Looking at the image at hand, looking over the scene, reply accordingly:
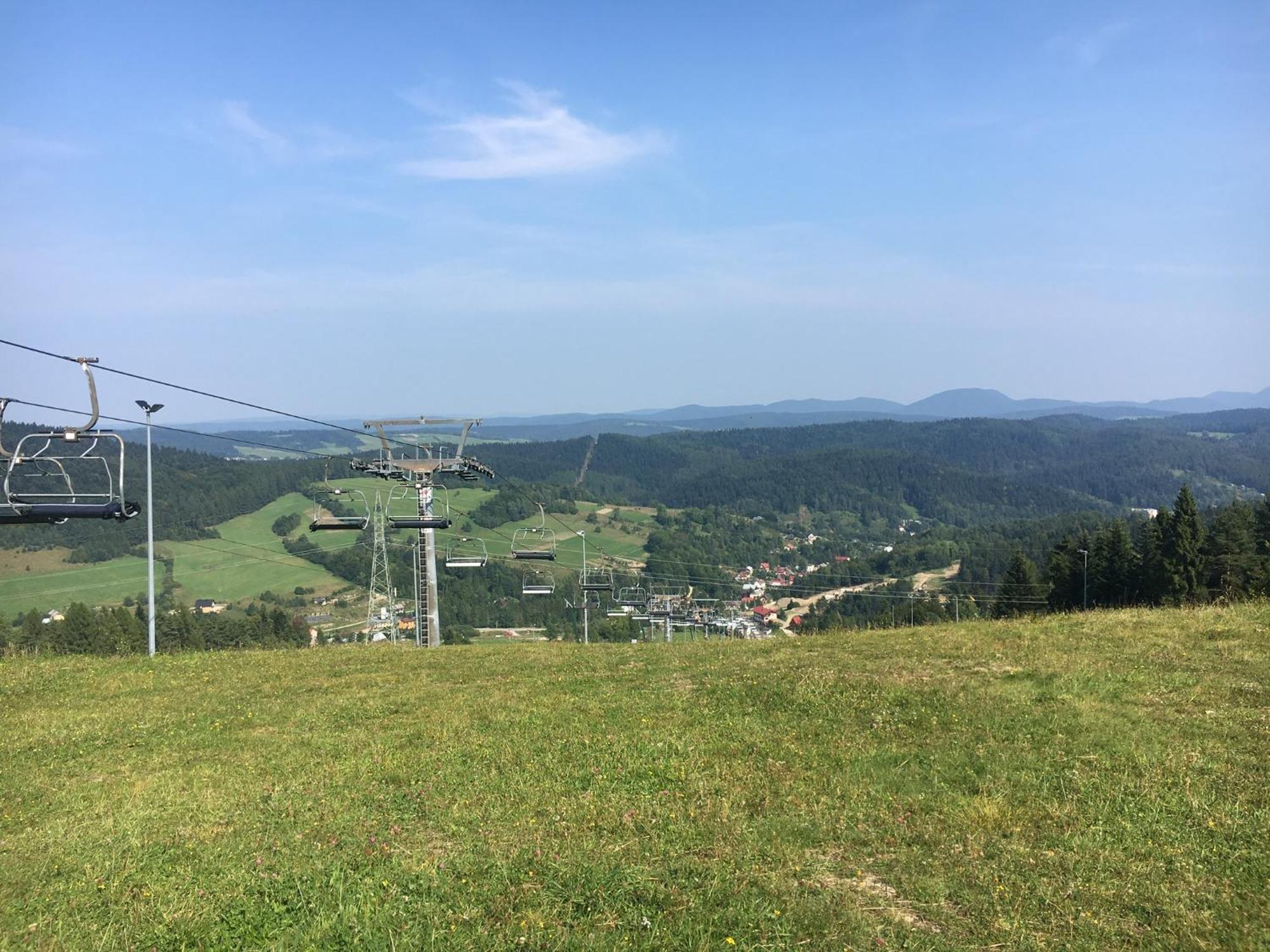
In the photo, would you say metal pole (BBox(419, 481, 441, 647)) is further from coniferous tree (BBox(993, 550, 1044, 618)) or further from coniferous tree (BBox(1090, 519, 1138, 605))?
coniferous tree (BBox(1090, 519, 1138, 605))

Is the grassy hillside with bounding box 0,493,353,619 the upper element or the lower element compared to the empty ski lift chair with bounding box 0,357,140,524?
lower

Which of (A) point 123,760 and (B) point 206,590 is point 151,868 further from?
(B) point 206,590

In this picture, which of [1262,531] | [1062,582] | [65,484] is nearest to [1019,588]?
[1062,582]

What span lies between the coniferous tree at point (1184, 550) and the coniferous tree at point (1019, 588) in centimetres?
857

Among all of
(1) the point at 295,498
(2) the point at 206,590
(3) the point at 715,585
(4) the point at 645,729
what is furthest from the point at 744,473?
(4) the point at 645,729

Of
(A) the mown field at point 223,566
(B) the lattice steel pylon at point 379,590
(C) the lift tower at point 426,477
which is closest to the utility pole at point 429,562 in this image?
(C) the lift tower at point 426,477

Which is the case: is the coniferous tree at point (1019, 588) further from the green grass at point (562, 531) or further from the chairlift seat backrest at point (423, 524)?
the chairlift seat backrest at point (423, 524)

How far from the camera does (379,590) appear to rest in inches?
2940

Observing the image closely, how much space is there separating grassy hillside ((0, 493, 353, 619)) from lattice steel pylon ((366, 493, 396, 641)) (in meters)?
9.86

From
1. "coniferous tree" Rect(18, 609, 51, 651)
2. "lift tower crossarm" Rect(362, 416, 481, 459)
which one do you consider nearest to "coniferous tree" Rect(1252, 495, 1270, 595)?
"lift tower crossarm" Rect(362, 416, 481, 459)

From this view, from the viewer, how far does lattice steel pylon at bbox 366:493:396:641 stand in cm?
3023

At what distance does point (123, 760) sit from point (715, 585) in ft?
272

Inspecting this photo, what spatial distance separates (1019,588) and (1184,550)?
11.5 m

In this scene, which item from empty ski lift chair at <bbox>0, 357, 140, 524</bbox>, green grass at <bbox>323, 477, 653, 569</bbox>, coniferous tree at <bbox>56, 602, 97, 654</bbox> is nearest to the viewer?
empty ski lift chair at <bbox>0, 357, 140, 524</bbox>
